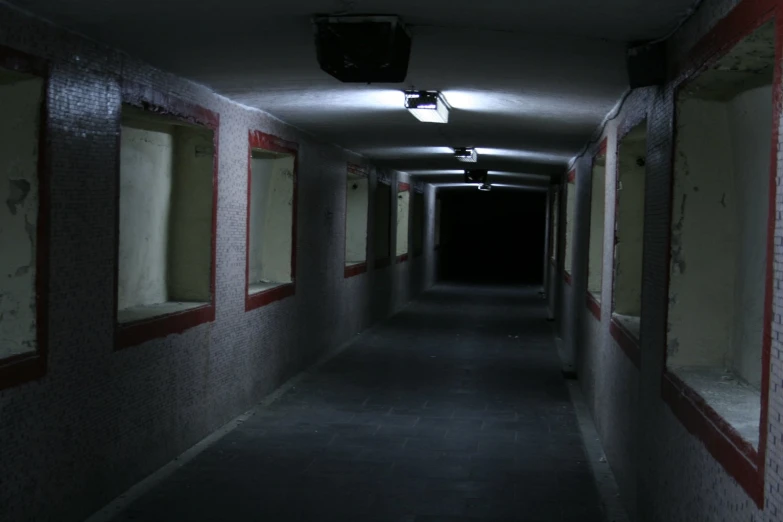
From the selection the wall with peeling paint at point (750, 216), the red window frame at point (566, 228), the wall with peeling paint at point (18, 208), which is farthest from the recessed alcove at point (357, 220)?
the wall with peeling paint at point (750, 216)

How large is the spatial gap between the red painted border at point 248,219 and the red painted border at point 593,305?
11.0 feet

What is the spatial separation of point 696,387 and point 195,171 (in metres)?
4.80

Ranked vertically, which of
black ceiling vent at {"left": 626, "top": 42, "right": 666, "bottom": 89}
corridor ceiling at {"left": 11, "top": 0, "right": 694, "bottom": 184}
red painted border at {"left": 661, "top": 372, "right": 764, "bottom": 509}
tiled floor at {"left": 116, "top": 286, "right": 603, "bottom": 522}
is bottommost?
tiled floor at {"left": 116, "top": 286, "right": 603, "bottom": 522}

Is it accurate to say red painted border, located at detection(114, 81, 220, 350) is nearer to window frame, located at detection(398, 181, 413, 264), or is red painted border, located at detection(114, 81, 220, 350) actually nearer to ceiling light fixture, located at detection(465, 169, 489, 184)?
ceiling light fixture, located at detection(465, 169, 489, 184)

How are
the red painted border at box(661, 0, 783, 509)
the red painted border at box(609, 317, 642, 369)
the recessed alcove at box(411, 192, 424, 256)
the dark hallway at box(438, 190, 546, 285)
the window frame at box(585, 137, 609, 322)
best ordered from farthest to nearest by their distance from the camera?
the dark hallway at box(438, 190, 546, 285)
the recessed alcove at box(411, 192, 424, 256)
the window frame at box(585, 137, 609, 322)
the red painted border at box(609, 317, 642, 369)
the red painted border at box(661, 0, 783, 509)

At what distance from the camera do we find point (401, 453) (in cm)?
713

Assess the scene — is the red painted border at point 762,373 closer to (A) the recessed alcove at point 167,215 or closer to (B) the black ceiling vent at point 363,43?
(B) the black ceiling vent at point 363,43

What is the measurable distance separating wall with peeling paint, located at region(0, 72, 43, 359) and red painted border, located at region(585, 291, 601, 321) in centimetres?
521

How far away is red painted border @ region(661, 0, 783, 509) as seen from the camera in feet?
9.41

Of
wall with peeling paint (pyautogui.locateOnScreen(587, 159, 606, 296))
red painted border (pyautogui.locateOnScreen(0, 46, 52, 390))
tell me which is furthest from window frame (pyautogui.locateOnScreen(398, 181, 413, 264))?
red painted border (pyautogui.locateOnScreen(0, 46, 52, 390))

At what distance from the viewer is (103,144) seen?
548 centimetres

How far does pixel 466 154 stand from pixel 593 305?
14.8 ft

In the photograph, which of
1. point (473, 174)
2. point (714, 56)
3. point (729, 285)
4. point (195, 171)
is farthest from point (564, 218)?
point (714, 56)

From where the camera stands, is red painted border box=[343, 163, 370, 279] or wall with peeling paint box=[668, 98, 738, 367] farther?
red painted border box=[343, 163, 370, 279]
